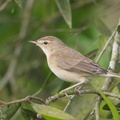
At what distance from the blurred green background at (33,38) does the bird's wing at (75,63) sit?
0.90m

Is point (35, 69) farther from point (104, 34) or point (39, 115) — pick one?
point (39, 115)

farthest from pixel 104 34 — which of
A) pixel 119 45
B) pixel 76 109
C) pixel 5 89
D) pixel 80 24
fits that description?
pixel 5 89

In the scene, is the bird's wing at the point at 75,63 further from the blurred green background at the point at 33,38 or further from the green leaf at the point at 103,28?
the blurred green background at the point at 33,38

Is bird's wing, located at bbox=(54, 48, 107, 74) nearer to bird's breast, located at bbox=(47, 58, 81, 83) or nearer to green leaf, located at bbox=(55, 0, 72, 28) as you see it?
bird's breast, located at bbox=(47, 58, 81, 83)

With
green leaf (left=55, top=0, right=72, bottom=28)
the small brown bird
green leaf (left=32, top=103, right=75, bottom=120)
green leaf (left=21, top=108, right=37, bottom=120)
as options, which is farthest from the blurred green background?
green leaf (left=32, top=103, right=75, bottom=120)

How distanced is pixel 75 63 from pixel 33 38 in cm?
176

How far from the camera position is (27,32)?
257 inches

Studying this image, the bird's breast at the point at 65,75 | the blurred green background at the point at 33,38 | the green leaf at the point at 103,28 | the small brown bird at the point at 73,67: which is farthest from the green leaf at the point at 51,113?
the blurred green background at the point at 33,38

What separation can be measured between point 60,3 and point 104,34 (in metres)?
→ 0.70

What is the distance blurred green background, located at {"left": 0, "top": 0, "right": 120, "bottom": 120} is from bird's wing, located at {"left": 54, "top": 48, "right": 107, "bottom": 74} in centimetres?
90

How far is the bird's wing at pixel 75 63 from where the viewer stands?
14.3ft

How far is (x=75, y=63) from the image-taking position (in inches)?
185

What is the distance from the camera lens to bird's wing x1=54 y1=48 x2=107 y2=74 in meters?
4.37

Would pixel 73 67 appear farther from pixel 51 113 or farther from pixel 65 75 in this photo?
pixel 51 113
